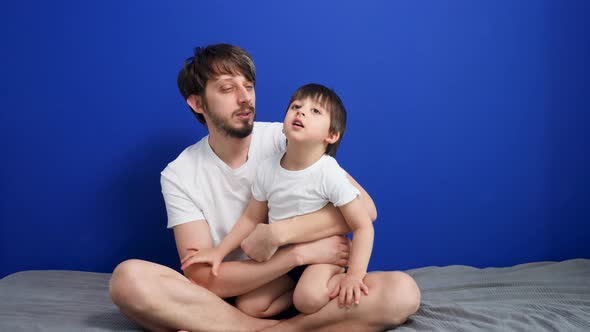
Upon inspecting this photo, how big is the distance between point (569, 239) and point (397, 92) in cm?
98

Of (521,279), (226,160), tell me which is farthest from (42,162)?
(521,279)

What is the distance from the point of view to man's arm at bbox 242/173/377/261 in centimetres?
166

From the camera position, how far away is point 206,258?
173cm

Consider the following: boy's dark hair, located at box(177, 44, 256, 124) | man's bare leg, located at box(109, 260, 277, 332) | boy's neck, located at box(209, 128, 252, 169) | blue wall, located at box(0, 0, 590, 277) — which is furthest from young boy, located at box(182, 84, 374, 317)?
blue wall, located at box(0, 0, 590, 277)

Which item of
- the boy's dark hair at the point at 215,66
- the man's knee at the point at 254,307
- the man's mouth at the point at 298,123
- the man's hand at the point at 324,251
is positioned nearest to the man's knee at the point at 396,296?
the man's hand at the point at 324,251

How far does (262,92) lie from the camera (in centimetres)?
235

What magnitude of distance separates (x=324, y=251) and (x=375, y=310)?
0.73 ft

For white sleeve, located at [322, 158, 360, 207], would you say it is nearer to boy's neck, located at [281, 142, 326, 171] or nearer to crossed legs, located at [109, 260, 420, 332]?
boy's neck, located at [281, 142, 326, 171]

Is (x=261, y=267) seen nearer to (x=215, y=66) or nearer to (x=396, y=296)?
(x=396, y=296)

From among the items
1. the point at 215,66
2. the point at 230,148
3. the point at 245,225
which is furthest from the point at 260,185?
the point at 215,66

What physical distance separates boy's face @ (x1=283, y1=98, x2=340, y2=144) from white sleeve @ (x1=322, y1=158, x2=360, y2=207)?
108mm

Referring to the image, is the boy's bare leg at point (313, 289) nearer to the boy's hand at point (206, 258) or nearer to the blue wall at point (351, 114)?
the boy's hand at point (206, 258)

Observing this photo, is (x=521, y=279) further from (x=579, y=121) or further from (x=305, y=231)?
(x=305, y=231)

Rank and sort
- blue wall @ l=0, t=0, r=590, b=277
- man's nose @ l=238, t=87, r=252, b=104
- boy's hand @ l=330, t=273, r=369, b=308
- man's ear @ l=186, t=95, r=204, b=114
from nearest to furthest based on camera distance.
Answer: boy's hand @ l=330, t=273, r=369, b=308 → man's nose @ l=238, t=87, r=252, b=104 → man's ear @ l=186, t=95, r=204, b=114 → blue wall @ l=0, t=0, r=590, b=277
